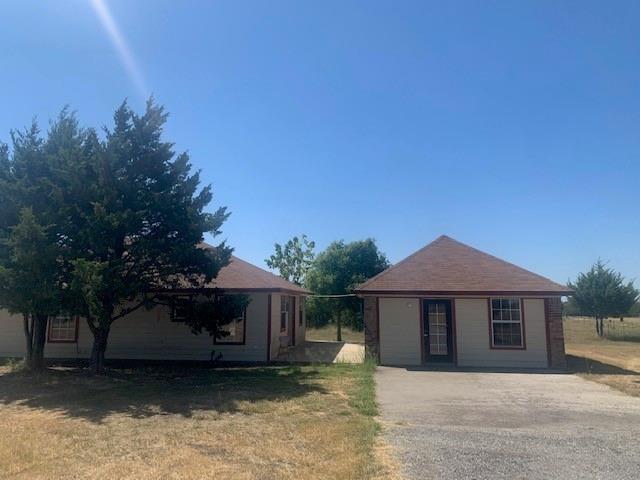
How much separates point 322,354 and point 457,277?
19.2 feet

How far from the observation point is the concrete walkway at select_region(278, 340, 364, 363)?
16531mm

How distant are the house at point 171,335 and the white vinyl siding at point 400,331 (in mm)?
3707

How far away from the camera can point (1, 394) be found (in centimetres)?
1056

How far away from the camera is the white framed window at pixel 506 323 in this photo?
1560cm

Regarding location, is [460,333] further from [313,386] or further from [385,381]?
[313,386]

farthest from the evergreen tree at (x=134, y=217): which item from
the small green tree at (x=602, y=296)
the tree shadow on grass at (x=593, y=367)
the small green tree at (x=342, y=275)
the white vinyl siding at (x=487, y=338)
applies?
the small green tree at (x=602, y=296)

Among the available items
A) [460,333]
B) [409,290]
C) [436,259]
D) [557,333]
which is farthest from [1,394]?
[557,333]

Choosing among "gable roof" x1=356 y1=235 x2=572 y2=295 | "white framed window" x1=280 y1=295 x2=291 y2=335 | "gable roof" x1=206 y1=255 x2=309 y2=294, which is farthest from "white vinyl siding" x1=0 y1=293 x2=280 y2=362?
"gable roof" x1=356 y1=235 x2=572 y2=295

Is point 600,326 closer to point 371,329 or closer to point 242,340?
point 371,329

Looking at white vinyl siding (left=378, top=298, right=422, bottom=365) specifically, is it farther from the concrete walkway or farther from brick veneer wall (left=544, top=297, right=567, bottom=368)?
brick veneer wall (left=544, top=297, right=567, bottom=368)

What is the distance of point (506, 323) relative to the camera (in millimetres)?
15727

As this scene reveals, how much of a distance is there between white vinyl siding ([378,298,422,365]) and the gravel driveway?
3.23m

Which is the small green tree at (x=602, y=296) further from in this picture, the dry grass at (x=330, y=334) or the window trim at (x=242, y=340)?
the window trim at (x=242, y=340)

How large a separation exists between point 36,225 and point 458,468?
9.88m
